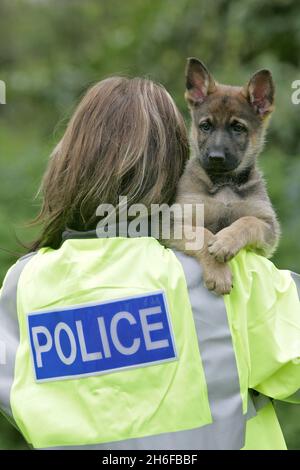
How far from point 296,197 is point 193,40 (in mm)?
4739

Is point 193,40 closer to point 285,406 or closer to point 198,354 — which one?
point 285,406

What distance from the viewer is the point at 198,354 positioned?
8.99 feet

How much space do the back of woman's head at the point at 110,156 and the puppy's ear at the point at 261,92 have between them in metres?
0.85

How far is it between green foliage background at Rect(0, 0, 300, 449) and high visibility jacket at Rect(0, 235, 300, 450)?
362cm

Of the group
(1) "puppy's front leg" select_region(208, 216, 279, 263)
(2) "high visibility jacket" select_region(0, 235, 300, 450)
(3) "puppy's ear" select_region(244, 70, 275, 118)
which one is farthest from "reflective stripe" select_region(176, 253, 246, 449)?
(3) "puppy's ear" select_region(244, 70, 275, 118)

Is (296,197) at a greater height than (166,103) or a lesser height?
lesser

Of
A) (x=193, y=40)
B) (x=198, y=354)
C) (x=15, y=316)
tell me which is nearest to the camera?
(x=198, y=354)

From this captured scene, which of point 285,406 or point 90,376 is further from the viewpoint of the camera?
point 285,406

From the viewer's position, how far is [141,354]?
2750mm

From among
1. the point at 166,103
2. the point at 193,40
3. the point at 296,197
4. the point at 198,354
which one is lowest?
the point at 296,197

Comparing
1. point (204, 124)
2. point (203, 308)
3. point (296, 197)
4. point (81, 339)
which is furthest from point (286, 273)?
point (296, 197)

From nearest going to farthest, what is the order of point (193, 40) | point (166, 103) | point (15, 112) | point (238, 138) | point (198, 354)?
1. point (198, 354)
2. point (166, 103)
3. point (238, 138)
4. point (193, 40)
5. point (15, 112)

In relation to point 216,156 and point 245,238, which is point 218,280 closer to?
point 245,238

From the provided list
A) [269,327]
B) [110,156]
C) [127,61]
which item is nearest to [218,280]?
[269,327]
